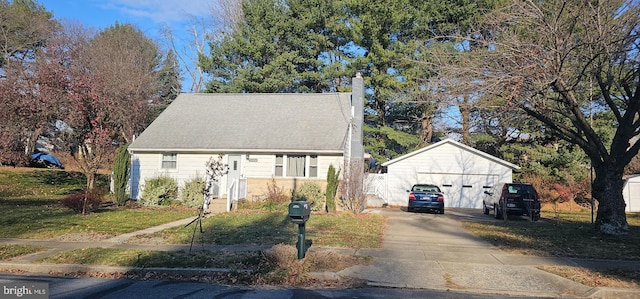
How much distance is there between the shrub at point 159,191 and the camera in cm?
2052

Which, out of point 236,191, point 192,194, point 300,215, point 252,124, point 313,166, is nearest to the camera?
point 300,215

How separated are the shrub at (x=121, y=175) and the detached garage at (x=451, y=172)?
15028 mm

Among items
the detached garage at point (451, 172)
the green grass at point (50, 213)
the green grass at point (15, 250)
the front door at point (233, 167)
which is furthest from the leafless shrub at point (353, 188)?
the green grass at point (15, 250)

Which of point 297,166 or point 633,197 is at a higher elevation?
point 297,166

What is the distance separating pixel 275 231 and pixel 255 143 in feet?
30.7

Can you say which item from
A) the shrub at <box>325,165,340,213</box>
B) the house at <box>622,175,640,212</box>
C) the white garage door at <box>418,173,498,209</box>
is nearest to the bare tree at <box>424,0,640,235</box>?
the shrub at <box>325,165,340,213</box>

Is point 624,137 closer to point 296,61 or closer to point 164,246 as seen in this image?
point 164,246

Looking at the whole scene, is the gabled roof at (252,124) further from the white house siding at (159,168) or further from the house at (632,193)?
the house at (632,193)

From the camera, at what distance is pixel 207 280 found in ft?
26.3

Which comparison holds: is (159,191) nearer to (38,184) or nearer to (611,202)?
(38,184)

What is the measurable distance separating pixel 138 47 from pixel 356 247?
37221 millimetres

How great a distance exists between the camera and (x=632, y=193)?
2677 centimetres

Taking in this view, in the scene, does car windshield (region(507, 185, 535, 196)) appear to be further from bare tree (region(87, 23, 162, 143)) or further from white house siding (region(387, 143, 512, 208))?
bare tree (region(87, 23, 162, 143))

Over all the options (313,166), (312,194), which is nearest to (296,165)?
(313,166)
